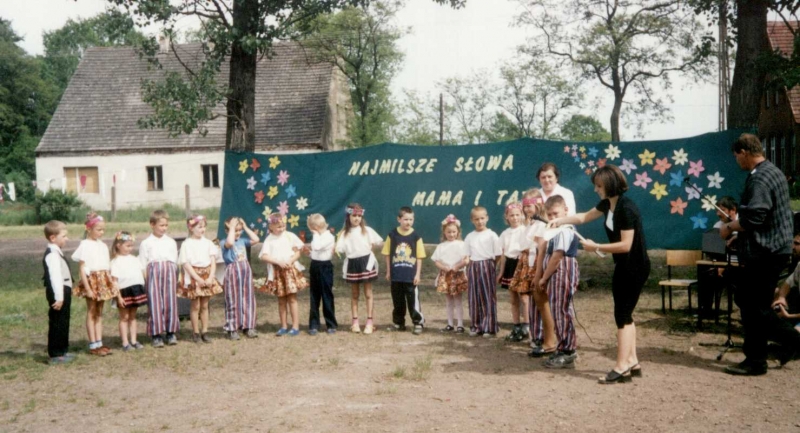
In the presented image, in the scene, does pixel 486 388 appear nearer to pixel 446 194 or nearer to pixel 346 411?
pixel 346 411

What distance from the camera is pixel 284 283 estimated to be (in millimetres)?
8688

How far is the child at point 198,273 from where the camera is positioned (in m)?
8.41

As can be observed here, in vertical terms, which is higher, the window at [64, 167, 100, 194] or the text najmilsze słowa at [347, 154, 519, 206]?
the window at [64, 167, 100, 194]

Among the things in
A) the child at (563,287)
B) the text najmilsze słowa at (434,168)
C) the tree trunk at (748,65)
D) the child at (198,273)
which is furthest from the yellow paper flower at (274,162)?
the tree trunk at (748,65)

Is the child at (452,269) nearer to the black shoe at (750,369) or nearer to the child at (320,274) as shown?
the child at (320,274)

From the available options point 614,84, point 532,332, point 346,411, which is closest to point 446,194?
point 532,332

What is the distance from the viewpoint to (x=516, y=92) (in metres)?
43.8

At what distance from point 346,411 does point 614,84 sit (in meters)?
30.7

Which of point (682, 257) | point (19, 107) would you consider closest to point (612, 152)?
point (682, 257)

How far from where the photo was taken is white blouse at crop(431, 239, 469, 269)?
8.64 metres

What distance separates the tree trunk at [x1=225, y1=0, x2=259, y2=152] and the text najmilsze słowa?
2.68m

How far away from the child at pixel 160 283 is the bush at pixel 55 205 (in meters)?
26.9

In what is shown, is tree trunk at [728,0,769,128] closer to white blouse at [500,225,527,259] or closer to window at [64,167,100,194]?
white blouse at [500,225,527,259]

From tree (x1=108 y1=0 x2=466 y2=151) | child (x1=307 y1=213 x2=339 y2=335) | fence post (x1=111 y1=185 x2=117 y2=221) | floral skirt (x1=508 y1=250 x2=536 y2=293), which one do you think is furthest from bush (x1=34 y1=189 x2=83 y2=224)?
floral skirt (x1=508 y1=250 x2=536 y2=293)
